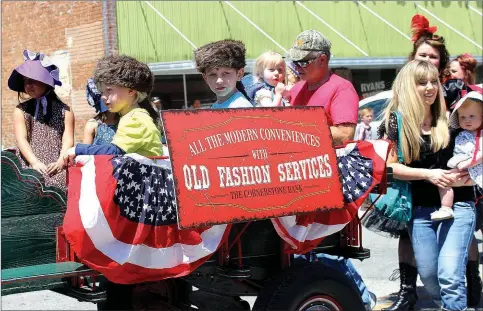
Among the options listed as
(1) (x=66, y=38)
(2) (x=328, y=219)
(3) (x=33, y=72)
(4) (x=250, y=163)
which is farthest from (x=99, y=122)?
(1) (x=66, y=38)

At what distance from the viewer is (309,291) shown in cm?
A: 392

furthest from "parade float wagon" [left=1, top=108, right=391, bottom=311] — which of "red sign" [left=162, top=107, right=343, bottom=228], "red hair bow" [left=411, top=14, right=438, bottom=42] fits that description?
"red hair bow" [left=411, top=14, right=438, bottom=42]

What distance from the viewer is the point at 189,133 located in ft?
11.2

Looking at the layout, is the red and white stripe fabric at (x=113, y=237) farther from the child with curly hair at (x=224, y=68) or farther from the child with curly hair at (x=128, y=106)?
the child with curly hair at (x=224, y=68)

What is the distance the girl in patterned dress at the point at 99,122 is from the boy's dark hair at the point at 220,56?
0.82 metres

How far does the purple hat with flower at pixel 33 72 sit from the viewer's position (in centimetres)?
471

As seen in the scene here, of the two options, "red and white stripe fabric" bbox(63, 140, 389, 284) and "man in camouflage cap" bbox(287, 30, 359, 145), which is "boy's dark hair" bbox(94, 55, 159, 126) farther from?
"man in camouflage cap" bbox(287, 30, 359, 145)

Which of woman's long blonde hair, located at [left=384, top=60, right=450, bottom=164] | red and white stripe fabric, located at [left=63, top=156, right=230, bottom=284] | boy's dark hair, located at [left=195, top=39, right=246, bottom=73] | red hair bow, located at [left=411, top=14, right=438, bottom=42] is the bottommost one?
red and white stripe fabric, located at [left=63, top=156, right=230, bottom=284]

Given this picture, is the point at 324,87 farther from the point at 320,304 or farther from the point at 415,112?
the point at 320,304

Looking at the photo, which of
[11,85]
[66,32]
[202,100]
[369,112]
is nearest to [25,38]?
[66,32]

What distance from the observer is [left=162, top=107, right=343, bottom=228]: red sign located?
11.1 ft

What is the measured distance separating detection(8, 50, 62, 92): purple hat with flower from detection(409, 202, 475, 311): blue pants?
2.64 m

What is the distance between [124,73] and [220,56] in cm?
53

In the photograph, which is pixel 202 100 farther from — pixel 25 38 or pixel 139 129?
pixel 139 129
